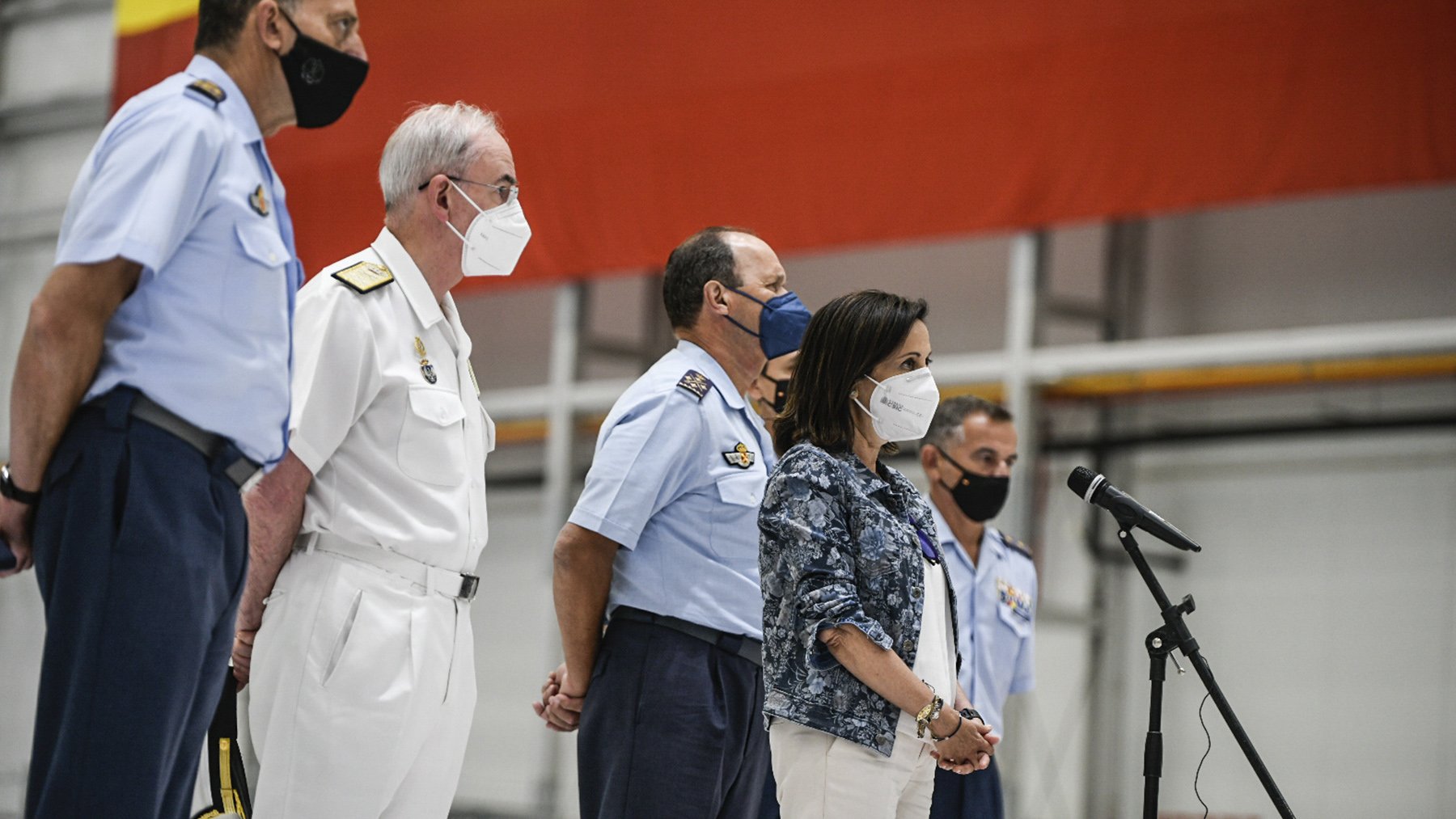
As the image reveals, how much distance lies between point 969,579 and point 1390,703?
2.58 m

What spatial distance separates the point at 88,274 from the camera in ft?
5.50

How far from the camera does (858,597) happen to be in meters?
2.29

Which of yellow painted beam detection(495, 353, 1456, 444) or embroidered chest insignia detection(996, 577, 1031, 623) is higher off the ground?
yellow painted beam detection(495, 353, 1456, 444)

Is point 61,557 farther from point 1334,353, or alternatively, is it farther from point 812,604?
point 1334,353

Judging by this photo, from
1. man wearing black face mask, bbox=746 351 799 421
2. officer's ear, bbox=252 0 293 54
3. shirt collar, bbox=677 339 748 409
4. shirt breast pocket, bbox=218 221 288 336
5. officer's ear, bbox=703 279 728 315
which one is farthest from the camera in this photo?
man wearing black face mask, bbox=746 351 799 421

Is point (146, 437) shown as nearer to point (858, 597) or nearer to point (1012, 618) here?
point (858, 597)

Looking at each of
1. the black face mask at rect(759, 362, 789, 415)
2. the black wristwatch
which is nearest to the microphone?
the black face mask at rect(759, 362, 789, 415)

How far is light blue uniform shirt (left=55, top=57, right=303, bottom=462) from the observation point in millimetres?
1699

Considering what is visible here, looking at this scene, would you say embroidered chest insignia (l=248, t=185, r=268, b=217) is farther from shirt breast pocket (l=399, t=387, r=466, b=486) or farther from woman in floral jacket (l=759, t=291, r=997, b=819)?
woman in floral jacket (l=759, t=291, r=997, b=819)

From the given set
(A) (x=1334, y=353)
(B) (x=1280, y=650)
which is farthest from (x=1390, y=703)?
(A) (x=1334, y=353)

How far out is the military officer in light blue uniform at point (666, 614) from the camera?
2.60 m

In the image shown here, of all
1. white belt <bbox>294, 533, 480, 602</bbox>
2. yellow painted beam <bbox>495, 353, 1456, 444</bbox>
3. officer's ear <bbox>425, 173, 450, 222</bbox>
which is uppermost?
yellow painted beam <bbox>495, 353, 1456, 444</bbox>

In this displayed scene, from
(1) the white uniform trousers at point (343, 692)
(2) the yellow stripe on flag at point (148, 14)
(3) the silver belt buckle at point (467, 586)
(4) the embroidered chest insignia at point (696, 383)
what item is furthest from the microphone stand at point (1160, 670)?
(2) the yellow stripe on flag at point (148, 14)

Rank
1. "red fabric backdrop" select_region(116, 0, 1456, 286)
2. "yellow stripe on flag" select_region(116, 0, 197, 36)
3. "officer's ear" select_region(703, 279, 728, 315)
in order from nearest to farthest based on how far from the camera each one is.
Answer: "officer's ear" select_region(703, 279, 728, 315) → "red fabric backdrop" select_region(116, 0, 1456, 286) → "yellow stripe on flag" select_region(116, 0, 197, 36)
